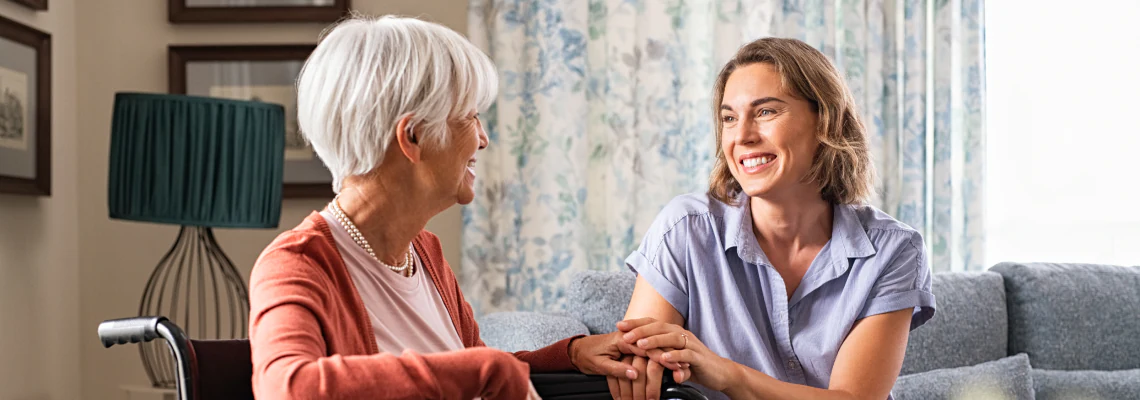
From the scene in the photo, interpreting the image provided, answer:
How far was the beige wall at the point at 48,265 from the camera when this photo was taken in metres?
2.41

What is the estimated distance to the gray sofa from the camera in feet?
7.74

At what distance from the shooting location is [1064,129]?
3.32m

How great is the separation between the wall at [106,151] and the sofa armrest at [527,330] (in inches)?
49.5

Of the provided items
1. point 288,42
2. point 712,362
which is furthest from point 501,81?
point 712,362

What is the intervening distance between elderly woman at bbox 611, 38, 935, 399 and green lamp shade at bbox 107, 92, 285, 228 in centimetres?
112

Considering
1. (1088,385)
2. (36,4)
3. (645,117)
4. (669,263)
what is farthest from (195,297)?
(1088,385)

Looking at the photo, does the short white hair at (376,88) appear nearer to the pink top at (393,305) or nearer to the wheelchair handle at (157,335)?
the pink top at (393,305)

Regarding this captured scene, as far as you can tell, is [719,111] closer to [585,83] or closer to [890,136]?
[585,83]

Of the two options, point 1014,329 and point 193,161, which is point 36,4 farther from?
point 1014,329

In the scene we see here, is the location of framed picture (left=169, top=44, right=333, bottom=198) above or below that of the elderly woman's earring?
above

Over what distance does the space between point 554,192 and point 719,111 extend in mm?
1388

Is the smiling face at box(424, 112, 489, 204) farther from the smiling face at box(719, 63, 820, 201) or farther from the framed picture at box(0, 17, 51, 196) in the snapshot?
the framed picture at box(0, 17, 51, 196)

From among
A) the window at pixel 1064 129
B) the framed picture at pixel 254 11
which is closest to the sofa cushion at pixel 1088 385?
the window at pixel 1064 129

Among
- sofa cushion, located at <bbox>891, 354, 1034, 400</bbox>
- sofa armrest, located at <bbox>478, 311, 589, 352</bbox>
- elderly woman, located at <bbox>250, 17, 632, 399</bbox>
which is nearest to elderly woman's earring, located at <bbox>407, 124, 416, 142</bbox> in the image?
elderly woman, located at <bbox>250, 17, 632, 399</bbox>
